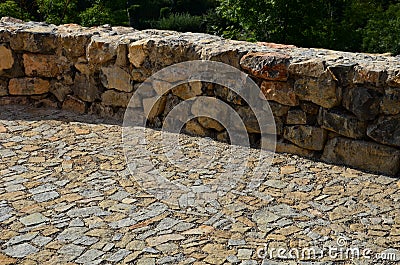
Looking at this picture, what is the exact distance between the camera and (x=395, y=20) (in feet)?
31.3

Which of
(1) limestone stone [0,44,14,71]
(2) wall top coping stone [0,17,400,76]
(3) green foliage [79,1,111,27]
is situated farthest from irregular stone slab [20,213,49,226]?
(3) green foliage [79,1,111,27]

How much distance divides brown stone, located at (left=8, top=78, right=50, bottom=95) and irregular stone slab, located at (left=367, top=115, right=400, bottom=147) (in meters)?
3.24

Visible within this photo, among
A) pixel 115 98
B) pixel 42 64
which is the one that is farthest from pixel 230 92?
pixel 42 64

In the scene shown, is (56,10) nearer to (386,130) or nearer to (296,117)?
(296,117)

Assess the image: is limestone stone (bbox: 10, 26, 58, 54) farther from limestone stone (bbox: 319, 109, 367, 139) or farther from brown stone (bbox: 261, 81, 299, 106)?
limestone stone (bbox: 319, 109, 367, 139)

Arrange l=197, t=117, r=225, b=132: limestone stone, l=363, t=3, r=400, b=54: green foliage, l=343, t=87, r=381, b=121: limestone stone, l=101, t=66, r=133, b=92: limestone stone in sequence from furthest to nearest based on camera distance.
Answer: l=363, t=3, r=400, b=54: green foliage, l=101, t=66, r=133, b=92: limestone stone, l=197, t=117, r=225, b=132: limestone stone, l=343, t=87, r=381, b=121: limestone stone

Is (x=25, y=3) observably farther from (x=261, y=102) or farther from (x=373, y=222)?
(x=373, y=222)

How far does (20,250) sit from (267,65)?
2.24 meters

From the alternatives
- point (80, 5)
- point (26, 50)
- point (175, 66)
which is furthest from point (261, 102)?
point (80, 5)

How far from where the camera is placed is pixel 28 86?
560cm

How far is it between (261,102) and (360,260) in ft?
5.80

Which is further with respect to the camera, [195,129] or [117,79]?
[117,79]

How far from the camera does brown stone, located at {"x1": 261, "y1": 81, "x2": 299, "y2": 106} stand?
426 centimetres

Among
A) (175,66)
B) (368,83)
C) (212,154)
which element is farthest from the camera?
(175,66)
